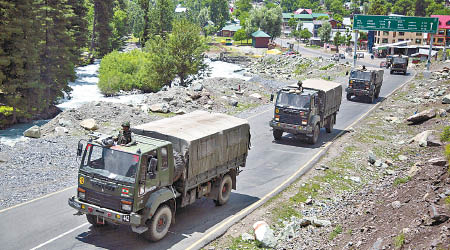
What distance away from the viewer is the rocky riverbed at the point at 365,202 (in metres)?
13.1

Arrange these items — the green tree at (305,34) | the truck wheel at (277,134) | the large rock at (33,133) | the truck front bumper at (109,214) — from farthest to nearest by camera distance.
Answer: the green tree at (305,34), the truck wheel at (277,134), the large rock at (33,133), the truck front bumper at (109,214)

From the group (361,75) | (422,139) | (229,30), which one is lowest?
(422,139)

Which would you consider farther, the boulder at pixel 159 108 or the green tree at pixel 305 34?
the green tree at pixel 305 34

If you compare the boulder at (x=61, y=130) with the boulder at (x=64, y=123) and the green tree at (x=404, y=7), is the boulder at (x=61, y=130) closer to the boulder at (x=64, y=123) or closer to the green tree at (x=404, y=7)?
the boulder at (x=64, y=123)

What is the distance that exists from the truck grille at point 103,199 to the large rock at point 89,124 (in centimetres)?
1524

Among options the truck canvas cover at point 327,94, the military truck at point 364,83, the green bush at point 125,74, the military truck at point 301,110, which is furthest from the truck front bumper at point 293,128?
the green bush at point 125,74

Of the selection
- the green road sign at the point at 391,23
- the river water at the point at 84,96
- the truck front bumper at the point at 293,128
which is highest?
the green road sign at the point at 391,23

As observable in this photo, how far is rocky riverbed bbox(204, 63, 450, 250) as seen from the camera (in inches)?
515

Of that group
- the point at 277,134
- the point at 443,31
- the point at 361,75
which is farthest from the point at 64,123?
the point at 443,31

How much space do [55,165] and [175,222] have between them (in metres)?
8.28

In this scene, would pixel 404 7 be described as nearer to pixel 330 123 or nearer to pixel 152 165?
pixel 330 123

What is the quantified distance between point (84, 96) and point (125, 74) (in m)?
5.64

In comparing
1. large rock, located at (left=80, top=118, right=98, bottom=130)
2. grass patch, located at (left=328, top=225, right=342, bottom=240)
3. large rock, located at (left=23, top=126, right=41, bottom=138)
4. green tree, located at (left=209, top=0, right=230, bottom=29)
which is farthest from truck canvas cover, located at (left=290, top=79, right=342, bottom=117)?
green tree, located at (left=209, top=0, right=230, bottom=29)

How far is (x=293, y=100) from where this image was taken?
1014 inches
